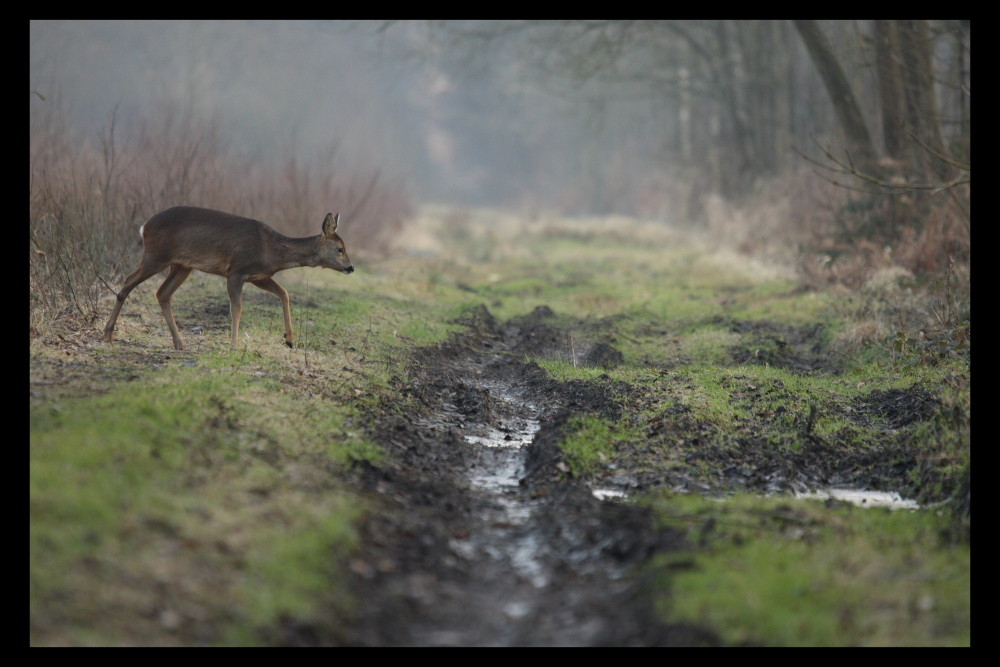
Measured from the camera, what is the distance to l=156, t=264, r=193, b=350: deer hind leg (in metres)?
9.38

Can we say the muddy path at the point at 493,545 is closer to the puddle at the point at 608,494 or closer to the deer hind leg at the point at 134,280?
the puddle at the point at 608,494

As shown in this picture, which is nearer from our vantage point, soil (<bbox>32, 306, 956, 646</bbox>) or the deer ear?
soil (<bbox>32, 306, 956, 646</bbox>)

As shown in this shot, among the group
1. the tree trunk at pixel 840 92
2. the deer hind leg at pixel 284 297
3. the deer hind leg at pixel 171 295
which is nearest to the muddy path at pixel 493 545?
the deer hind leg at pixel 284 297

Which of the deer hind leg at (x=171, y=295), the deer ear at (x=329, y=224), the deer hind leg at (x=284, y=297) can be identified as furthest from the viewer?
the deer ear at (x=329, y=224)

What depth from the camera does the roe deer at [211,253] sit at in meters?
9.27

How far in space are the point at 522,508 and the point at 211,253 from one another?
4442mm

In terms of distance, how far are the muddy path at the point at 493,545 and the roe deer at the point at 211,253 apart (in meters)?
1.98

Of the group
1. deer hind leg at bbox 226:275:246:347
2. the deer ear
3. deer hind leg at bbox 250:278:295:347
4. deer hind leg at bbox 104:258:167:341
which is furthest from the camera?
the deer ear

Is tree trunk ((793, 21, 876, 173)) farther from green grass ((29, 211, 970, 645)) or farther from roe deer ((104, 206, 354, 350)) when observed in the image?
roe deer ((104, 206, 354, 350))

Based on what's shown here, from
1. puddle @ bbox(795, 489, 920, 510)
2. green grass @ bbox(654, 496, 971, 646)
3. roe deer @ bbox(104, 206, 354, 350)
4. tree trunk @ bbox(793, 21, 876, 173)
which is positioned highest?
tree trunk @ bbox(793, 21, 876, 173)

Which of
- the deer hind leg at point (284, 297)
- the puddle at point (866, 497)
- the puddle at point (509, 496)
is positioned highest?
the deer hind leg at point (284, 297)

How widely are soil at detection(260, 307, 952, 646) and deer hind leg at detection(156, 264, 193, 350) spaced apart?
7.79ft

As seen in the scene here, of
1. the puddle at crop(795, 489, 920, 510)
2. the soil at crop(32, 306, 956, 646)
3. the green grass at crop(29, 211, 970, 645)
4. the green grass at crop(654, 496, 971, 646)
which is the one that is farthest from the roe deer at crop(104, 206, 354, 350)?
the puddle at crop(795, 489, 920, 510)

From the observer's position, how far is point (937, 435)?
7777 mm
